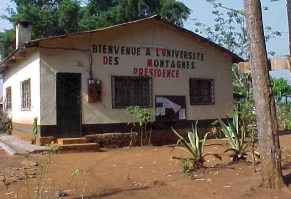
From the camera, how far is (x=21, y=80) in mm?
14961

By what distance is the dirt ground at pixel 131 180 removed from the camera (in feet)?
19.3

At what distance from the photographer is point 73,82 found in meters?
12.9

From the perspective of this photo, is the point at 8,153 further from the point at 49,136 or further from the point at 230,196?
the point at 230,196

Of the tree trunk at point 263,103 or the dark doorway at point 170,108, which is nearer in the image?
the tree trunk at point 263,103

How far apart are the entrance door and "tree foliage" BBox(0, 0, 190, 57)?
14.2 metres

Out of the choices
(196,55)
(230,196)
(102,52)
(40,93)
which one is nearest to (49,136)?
(40,93)

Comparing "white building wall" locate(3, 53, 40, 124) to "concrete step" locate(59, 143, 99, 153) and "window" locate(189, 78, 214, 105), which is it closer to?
"concrete step" locate(59, 143, 99, 153)

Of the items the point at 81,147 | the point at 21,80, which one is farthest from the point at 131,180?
the point at 21,80

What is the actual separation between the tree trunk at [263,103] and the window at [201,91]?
895 centimetres

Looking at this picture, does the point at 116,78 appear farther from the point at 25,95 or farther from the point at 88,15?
the point at 88,15

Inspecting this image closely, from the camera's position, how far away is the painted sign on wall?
13.4 meters

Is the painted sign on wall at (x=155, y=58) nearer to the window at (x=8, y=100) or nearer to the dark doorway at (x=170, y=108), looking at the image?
the dark doorway at (x=170, y=108)

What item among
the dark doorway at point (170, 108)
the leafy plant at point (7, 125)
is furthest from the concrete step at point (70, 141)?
the leafy plant at point (7, 125)

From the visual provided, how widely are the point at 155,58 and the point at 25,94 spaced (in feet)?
15.6
